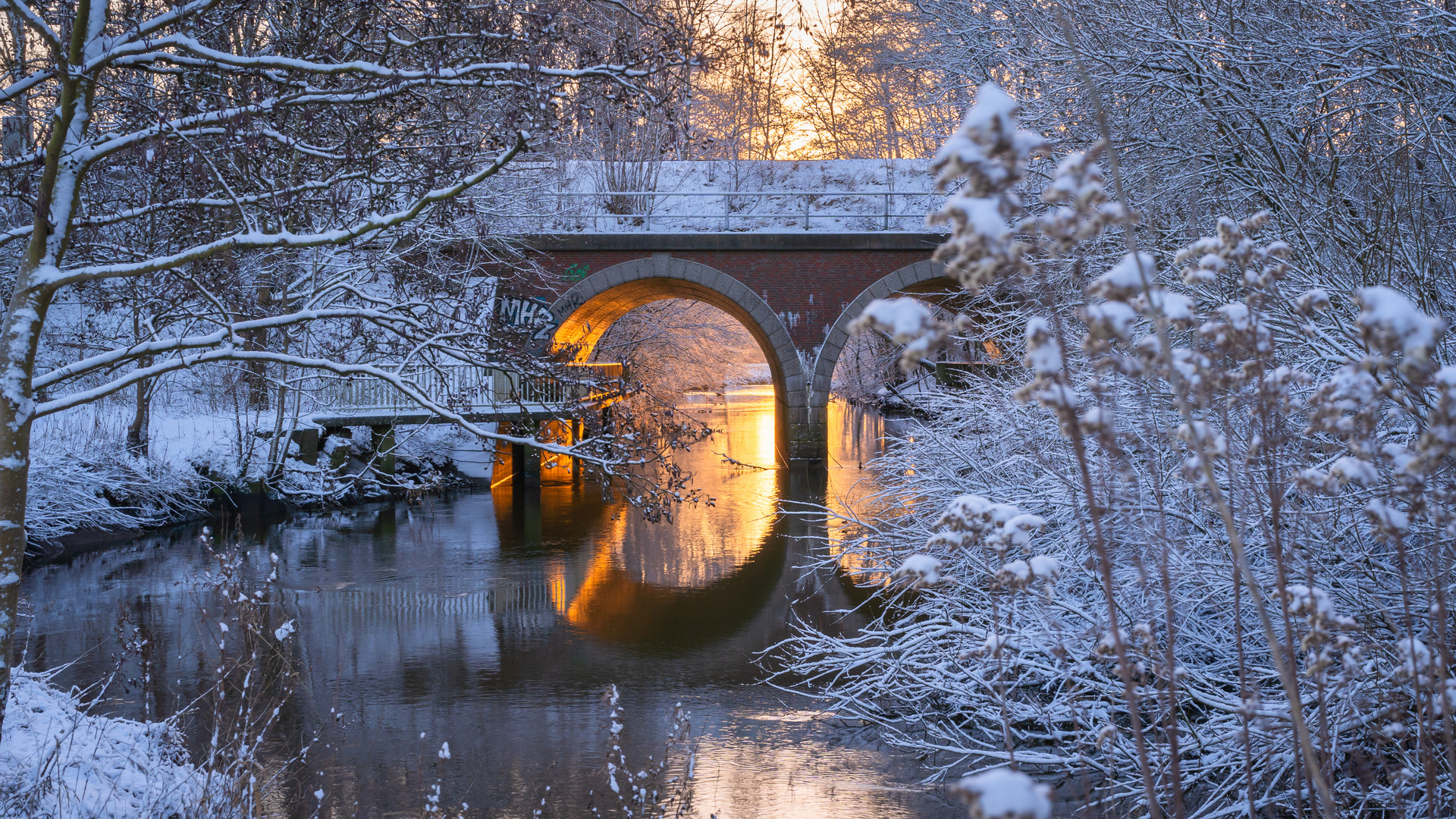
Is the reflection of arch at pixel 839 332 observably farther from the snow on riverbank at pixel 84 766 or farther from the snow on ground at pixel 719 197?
the snow on riverbank at pixel 84 766

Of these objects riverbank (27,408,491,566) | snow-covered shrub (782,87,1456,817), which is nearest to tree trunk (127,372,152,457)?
riverbank (27,408,491,566)

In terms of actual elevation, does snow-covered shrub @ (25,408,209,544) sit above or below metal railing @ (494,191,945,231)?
below

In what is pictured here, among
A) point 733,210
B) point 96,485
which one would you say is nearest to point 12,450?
point 96,485

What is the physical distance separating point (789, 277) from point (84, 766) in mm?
16593

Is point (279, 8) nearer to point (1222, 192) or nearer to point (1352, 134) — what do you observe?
point (1222, 192)

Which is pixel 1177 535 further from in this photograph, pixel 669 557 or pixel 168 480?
pixel 168 480

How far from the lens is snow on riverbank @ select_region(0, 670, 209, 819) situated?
432 cm

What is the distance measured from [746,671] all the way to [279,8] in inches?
205

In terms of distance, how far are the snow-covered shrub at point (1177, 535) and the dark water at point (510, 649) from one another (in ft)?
2.33

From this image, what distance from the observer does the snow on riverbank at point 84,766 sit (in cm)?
432

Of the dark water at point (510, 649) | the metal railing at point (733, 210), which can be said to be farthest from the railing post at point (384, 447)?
the metal railing at point (733, 210)

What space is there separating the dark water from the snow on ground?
22.6 feet

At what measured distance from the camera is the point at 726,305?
21.6 metres

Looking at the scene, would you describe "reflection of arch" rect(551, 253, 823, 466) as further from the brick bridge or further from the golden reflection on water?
the golden reflection on water
